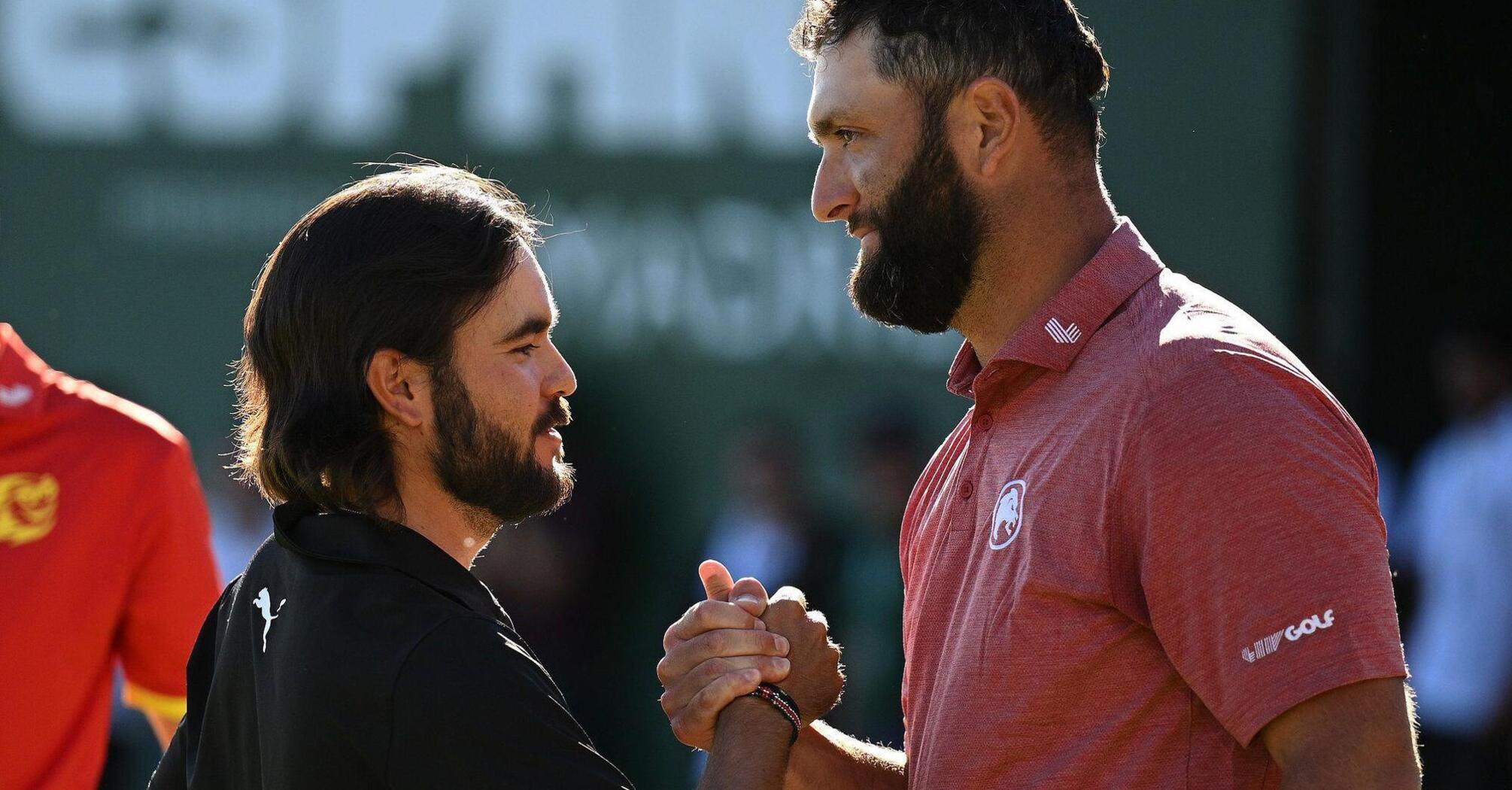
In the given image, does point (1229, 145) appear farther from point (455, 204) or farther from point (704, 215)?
point (455, 204)

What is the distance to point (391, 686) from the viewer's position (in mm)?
2045

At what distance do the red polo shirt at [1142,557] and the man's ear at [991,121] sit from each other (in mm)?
207

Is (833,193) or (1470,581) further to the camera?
(1470,581)

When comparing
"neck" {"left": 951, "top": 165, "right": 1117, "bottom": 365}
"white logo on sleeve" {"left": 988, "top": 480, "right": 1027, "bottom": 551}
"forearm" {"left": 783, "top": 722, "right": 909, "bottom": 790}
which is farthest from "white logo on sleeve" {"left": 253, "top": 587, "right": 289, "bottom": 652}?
"neck" {"left": 951, "top": 165, "right": 1117, "bottom": 365}

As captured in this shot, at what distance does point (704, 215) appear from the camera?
25.4 ft

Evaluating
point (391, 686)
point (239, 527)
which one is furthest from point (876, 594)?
point (391, 686)

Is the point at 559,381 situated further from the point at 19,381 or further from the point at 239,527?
the point at 239,527

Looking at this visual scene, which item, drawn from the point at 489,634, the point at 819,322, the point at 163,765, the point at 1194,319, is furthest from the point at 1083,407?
the point at 819,322

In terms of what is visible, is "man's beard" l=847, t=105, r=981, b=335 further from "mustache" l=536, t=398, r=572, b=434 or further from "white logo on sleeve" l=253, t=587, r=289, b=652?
"white logo on sleeve" l=253, t=587, r=289, b=652

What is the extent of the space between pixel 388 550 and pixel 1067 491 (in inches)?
34.8

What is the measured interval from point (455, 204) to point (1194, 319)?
108cm

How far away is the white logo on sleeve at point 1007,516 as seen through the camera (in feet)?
7.11

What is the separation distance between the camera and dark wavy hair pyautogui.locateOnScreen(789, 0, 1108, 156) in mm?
2420

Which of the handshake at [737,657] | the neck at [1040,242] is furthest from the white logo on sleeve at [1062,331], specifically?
the handshake at [737,657]
